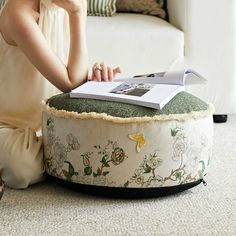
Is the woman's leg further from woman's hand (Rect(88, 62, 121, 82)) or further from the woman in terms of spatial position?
woman's hand (Rect(88, 62, 121, 82))

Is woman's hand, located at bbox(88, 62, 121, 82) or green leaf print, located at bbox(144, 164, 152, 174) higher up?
woman's hand, located at bbox(88, 62, 121, 82)

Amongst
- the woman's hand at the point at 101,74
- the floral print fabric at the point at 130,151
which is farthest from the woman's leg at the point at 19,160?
the woman's hand at the point at 101,74

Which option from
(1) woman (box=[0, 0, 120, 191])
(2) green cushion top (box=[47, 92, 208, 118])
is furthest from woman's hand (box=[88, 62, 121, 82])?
(2) green cushion top (box=[47, 92, 208, 118])

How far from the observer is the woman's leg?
4.73 feet

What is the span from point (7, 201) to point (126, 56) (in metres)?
0.77

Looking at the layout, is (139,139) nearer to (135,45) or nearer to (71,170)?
(71,170)

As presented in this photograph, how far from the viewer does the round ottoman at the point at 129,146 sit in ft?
4.29

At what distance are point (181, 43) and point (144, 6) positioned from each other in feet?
0.92

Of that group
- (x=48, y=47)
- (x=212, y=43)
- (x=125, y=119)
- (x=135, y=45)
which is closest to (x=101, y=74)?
(x=48, y=47)

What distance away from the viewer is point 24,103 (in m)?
1.56

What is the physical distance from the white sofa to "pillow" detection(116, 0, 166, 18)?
2.0 inches

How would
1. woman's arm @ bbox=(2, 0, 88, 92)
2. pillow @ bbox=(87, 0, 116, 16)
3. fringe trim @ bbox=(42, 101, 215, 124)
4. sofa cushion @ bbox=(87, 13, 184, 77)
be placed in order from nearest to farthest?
1. fringe trim @ bbox=(42, 101, 215, 124)
2. woman's arm @ bbox=(2, 0, 88, 92)
3. sofa cushion @ bbox=(87, 13, 184, 77)
4. pillow @ bbox=(87, 0, 116, 16)

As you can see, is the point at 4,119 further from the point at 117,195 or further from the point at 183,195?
the point at 183,195

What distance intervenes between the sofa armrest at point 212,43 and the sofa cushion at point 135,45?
0.06 metres
